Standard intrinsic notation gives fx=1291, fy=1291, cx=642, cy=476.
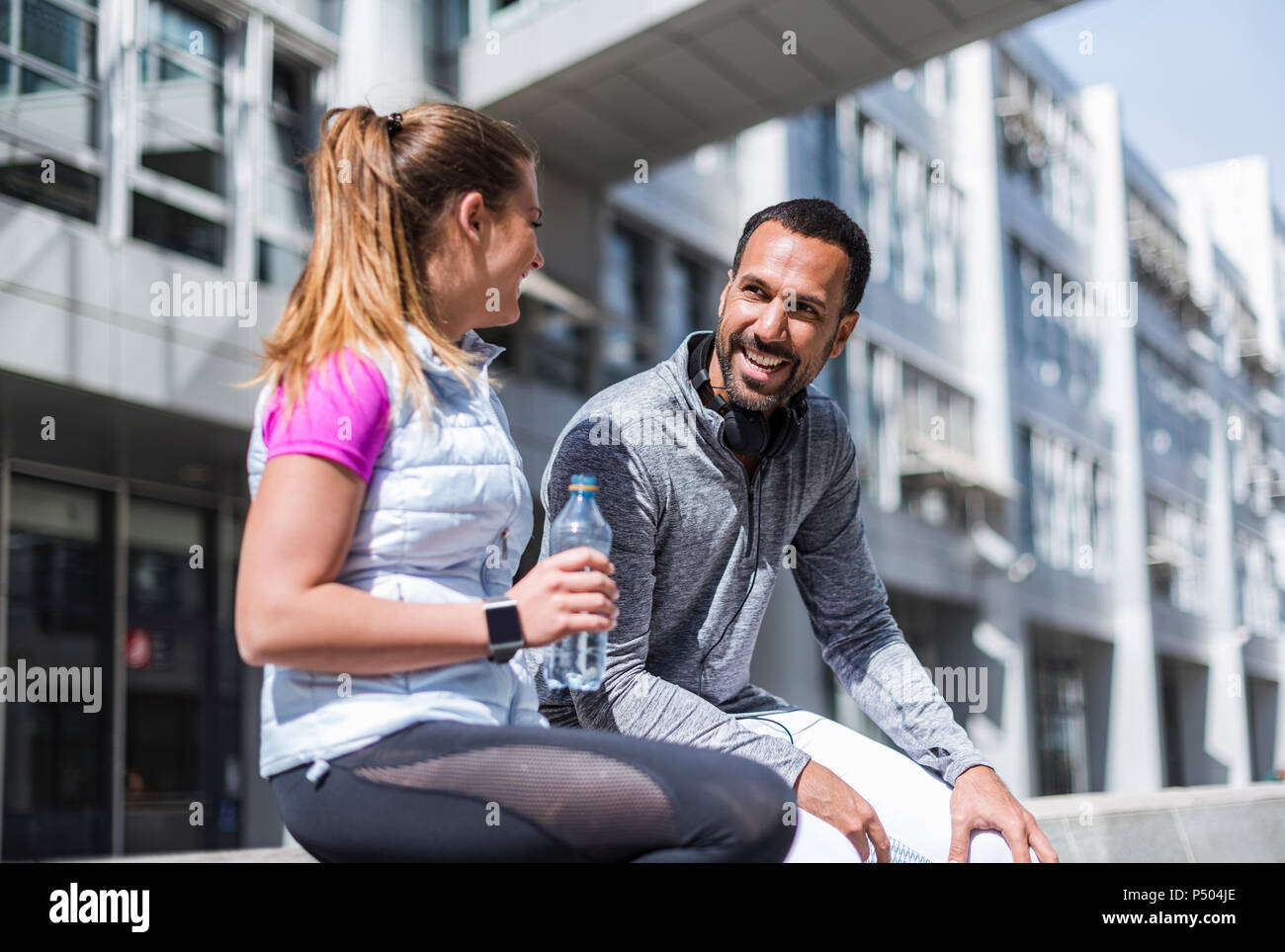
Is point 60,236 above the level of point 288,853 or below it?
above

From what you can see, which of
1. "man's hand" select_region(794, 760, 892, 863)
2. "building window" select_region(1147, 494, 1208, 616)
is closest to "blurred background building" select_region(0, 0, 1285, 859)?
"man's hand" select_region(794, 760, 892, 863)

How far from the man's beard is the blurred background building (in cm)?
88

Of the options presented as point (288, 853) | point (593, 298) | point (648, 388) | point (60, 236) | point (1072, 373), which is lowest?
point (288, 853)

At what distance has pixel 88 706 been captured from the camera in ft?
35.0

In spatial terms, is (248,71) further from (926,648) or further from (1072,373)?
(1072,373)

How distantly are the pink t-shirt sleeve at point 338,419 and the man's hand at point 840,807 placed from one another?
1.16 m

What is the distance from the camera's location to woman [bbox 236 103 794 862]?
5.68 feet

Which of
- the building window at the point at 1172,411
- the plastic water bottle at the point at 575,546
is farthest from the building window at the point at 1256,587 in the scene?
the plastic water bottle at the point at 575,546

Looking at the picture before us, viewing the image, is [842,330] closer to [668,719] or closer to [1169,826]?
[668,719]

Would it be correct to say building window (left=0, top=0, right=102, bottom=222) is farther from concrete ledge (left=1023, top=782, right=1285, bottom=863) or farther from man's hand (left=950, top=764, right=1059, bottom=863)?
man's hand (left=950, top=764, right=1059, bottom=863)

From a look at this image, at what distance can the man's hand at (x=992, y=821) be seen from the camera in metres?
2.63

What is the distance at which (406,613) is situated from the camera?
175 centimetres
